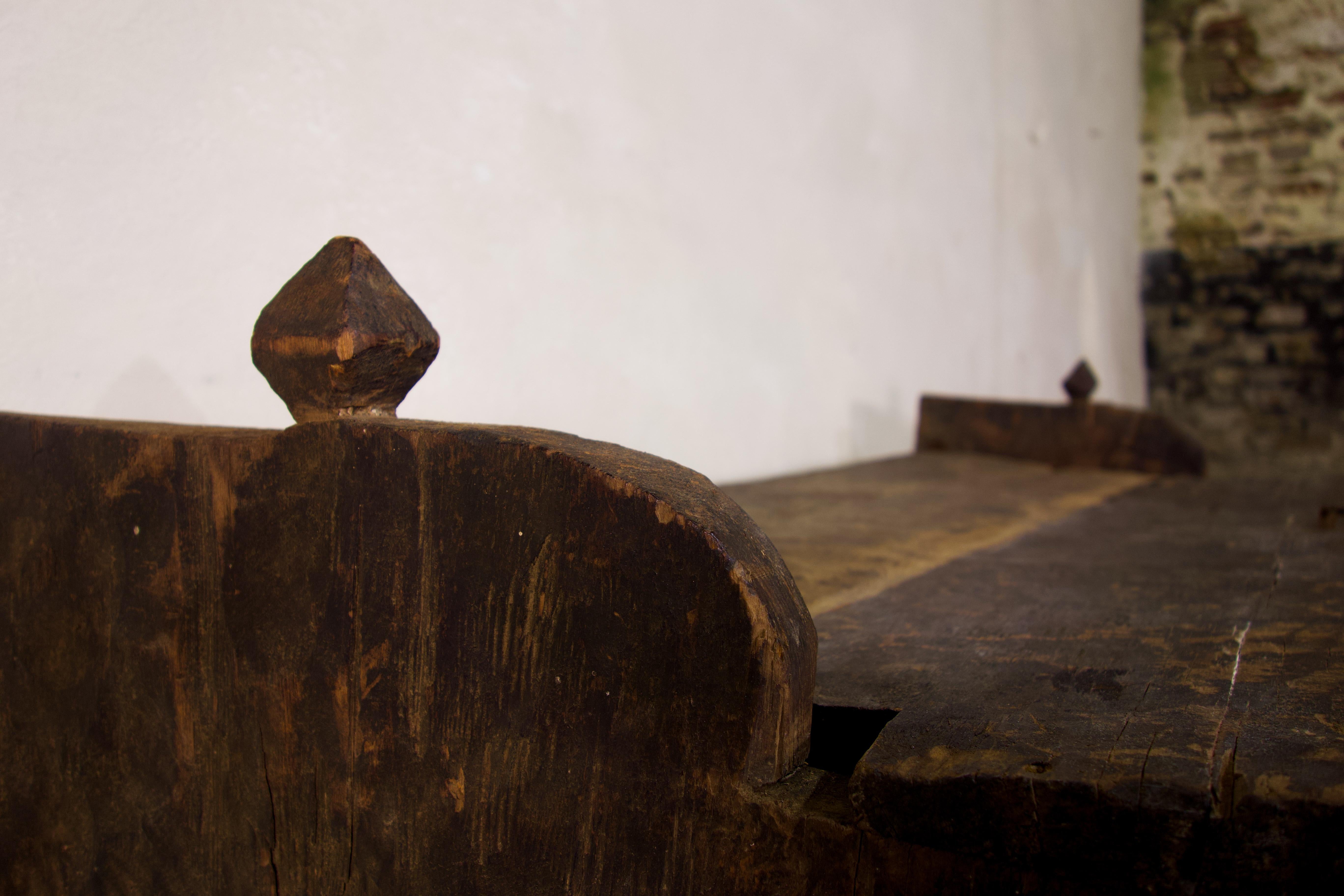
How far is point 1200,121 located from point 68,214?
6.66 metres

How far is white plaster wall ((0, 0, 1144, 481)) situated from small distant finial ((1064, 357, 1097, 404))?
0.59 m

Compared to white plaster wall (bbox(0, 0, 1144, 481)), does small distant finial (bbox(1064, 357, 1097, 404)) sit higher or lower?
lower

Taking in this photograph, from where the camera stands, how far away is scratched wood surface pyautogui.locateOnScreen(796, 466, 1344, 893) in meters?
0.48

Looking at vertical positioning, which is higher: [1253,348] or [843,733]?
[1253,348]

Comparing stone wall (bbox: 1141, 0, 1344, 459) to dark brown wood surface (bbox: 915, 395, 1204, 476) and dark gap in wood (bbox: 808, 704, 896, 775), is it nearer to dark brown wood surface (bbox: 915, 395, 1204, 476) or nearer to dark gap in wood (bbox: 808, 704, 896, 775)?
dark brown wood surface (bbox: 915, 395, 1204, 476)

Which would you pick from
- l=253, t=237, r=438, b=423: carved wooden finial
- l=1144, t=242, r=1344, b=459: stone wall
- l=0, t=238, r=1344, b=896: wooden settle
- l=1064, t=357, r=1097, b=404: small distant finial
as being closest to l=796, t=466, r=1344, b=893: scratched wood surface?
l=0, t=238, r=1344, b=896: wooden settle

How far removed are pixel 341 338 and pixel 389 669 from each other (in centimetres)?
25

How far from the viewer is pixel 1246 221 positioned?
232 inches

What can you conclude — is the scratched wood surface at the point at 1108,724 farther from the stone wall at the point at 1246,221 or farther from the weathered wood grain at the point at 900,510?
the stone wall at the point at 1246,221

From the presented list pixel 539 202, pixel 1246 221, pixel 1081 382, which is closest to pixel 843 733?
pixel 539 202

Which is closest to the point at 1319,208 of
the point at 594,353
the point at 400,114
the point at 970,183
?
the point at 970,183

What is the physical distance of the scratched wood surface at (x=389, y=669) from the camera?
60cm

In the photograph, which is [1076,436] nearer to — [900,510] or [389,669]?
[900,510]

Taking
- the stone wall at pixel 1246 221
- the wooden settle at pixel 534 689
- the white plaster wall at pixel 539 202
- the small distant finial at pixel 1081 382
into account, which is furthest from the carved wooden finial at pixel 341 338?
the stone wall at pixel 1246 221
